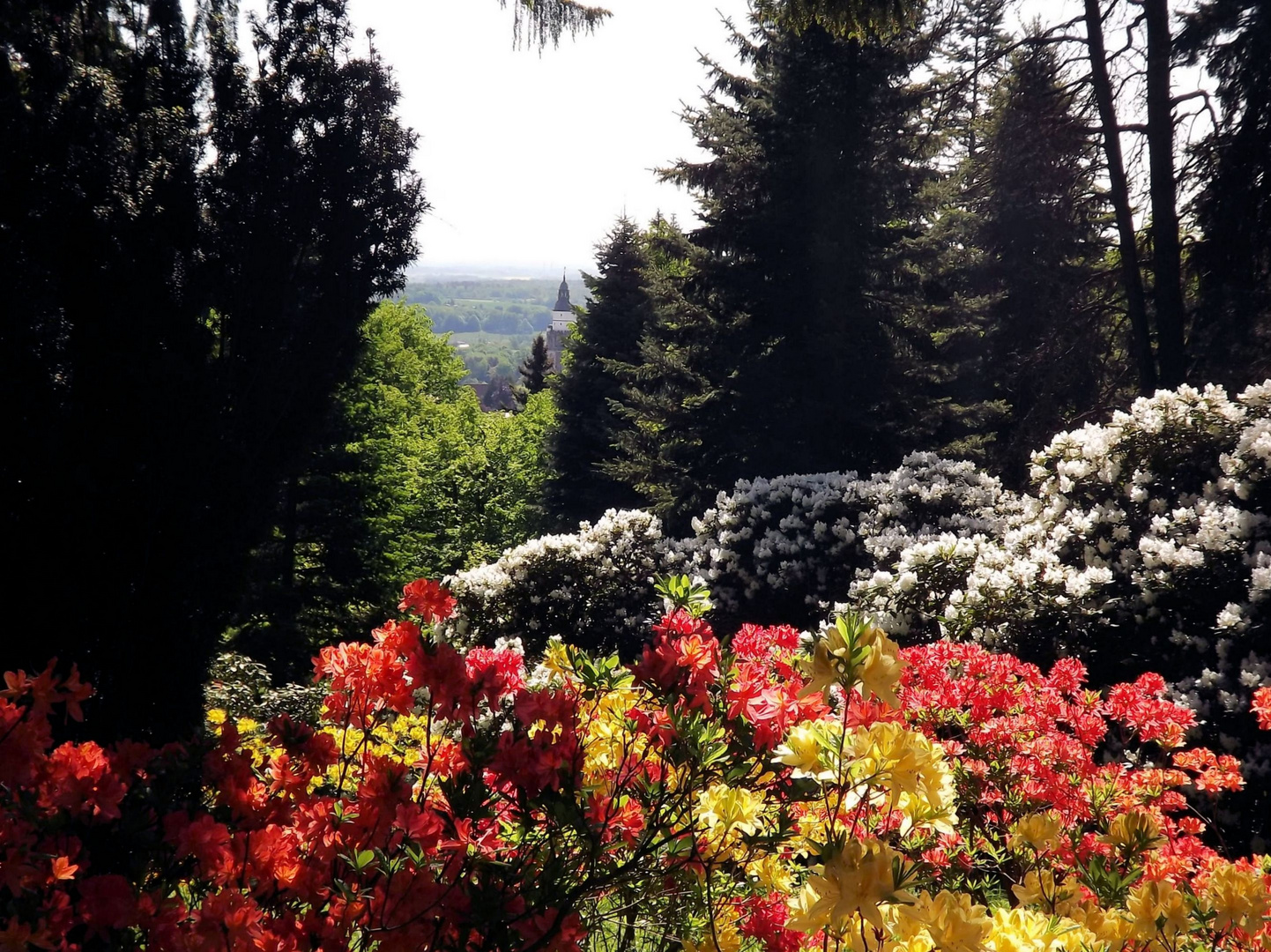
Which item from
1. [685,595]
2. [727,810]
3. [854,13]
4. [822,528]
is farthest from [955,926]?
[822,528]

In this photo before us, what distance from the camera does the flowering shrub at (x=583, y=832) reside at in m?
1.35

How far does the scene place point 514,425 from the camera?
2544 centimetres

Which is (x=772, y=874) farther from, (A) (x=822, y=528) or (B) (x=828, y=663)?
(A) (x=822, y=528)

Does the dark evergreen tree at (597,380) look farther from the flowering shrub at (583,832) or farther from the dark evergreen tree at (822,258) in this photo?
the flowering shrub at (583,832)

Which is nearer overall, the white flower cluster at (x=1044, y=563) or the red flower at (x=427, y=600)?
the red flower at (x=427, y=600)

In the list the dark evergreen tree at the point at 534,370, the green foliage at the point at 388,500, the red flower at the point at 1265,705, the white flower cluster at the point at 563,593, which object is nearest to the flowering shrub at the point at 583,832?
the red flower at the point at 1265,705

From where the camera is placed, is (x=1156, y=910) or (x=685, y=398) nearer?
(x=1156, y=910)

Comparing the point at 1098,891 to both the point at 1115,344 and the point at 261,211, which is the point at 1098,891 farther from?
the point at 1115,344

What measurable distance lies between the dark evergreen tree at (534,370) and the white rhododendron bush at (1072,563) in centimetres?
2897

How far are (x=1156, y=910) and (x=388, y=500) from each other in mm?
15504

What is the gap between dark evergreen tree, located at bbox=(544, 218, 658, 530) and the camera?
18.7m

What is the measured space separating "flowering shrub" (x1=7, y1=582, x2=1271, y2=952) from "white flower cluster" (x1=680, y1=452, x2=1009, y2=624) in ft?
15.1

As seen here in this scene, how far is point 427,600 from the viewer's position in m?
2.12

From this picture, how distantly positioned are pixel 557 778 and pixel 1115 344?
15.2 m
